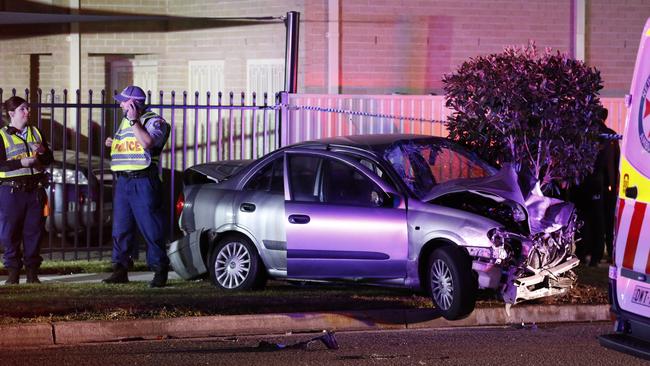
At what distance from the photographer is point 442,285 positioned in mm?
10445

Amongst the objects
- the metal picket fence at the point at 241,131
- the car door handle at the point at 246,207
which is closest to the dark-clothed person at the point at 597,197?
the metal picket fence at the point at 241,131

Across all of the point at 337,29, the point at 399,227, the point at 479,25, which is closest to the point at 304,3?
the point at 337,29

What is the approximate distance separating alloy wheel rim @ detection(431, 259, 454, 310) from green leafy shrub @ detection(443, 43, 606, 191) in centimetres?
202

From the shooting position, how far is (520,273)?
10.4 metres

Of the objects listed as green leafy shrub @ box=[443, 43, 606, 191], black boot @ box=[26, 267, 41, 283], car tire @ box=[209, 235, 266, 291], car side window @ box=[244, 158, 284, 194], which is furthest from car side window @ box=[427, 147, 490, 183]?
black boot @ box=[26, 267, 41, 283]

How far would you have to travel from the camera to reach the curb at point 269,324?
9.75 m

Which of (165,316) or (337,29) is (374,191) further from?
(337,29)

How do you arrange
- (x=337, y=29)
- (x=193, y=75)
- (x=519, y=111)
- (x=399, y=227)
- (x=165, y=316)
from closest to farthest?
(x=165, y=316)
(x=399, y=227)
(x=519, y=111)
(x=337, y=29)
(x=193, y=75)

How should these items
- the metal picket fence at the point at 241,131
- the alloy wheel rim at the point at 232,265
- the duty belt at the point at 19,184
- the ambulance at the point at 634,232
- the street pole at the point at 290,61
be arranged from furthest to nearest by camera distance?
the street pole at the point at 290,61 → the metal picket fence at the point at 241,131 → the duty belt at the point at 19,184 → the alloy wheel rim at the point at 232,265 → the ambulance at the point at 634,232

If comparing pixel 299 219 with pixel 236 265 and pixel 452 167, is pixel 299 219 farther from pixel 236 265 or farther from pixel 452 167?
pixel 452 167

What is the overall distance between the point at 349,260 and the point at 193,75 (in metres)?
9.25

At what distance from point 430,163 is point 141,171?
2784 millimetres

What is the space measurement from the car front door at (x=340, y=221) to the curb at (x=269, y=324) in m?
0.53

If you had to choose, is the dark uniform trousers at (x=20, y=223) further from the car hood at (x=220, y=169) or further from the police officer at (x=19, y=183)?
the car hood at (x=220, y=169)
